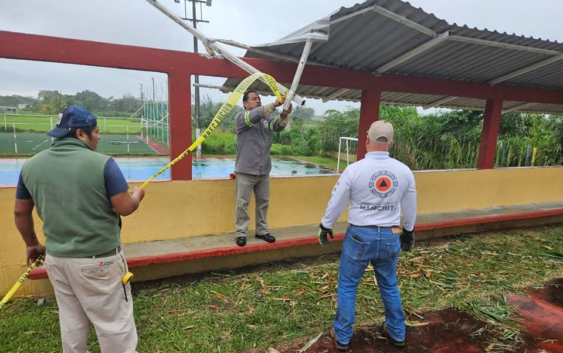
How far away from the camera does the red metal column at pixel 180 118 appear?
393 centimetres

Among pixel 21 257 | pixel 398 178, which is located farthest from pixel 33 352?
pixel 398 178

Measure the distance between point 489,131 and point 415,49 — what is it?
309cm

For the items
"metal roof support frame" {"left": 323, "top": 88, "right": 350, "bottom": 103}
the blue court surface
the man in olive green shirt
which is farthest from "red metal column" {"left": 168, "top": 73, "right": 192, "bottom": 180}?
"metal roof support frame" {"left": 323, "top": 88, "right": 350, "bottom": 103}

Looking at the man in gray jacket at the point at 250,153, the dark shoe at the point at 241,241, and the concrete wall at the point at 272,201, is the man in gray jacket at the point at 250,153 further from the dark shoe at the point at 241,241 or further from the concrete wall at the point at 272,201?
the concrete wall at the point at 272,201

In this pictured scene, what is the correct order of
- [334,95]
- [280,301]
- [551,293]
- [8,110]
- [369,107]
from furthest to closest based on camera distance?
[334,95], [369,107], [8,110], [551,293], [280,301]

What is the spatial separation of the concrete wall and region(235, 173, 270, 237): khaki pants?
0.44 meters

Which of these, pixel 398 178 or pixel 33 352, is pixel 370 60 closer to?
pixel 398 178

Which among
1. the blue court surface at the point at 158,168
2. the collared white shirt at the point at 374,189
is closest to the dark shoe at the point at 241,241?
the collared white shirt at the point at 374,189

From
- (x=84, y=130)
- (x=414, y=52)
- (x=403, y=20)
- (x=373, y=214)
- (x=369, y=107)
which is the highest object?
(x=403, y=20)

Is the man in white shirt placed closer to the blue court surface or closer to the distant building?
the distant building

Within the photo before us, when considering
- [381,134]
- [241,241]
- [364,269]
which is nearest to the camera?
[381,134]

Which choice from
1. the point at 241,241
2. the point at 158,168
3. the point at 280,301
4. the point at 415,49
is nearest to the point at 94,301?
the point at 280,301

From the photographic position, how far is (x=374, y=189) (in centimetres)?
256

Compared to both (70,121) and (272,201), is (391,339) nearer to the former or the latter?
(272,201)
